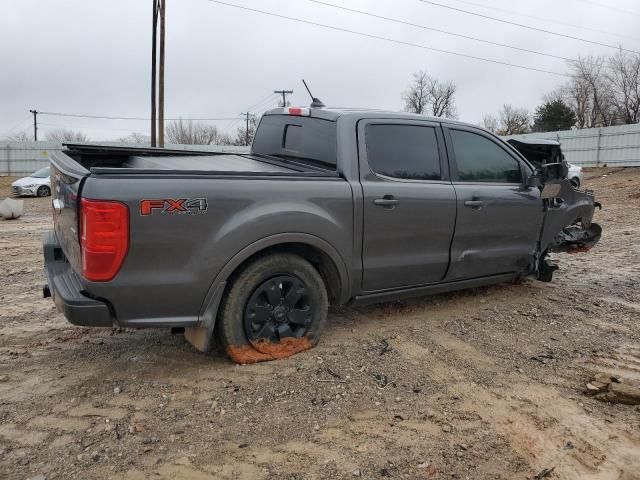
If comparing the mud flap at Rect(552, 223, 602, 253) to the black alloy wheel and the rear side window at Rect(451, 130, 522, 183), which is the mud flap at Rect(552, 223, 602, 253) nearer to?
the rear side window at Rect(451, 130, 522, 183)

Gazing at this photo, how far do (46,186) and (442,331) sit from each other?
19.7m

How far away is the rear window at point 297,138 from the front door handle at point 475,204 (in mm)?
1261

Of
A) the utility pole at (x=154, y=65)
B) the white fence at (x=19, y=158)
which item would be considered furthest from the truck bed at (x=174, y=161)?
the white fence at (x=19, y=158)

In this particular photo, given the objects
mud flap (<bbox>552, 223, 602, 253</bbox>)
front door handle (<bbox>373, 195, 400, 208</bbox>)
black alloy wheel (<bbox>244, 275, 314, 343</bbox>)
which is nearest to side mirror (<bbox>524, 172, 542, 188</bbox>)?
mud flap (<bbox>552, 223, 602, 253</bbox>)

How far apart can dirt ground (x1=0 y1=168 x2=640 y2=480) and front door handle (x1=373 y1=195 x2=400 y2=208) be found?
105 cm

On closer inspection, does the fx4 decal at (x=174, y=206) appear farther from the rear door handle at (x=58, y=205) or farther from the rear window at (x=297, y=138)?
the rear window at (x=297, y=138)

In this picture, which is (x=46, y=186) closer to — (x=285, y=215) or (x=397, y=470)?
(x=285, y=215)

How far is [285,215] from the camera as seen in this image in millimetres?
3621

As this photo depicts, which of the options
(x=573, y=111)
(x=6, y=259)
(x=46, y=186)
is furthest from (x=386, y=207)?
(x=573, y=111)

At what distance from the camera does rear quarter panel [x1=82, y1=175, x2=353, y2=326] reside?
3150 millimetres

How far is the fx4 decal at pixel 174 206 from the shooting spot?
3.14m

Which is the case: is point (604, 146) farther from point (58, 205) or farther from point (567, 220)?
point (58, 205)

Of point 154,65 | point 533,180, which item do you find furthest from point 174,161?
point 154,65

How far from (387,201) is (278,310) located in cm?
115
